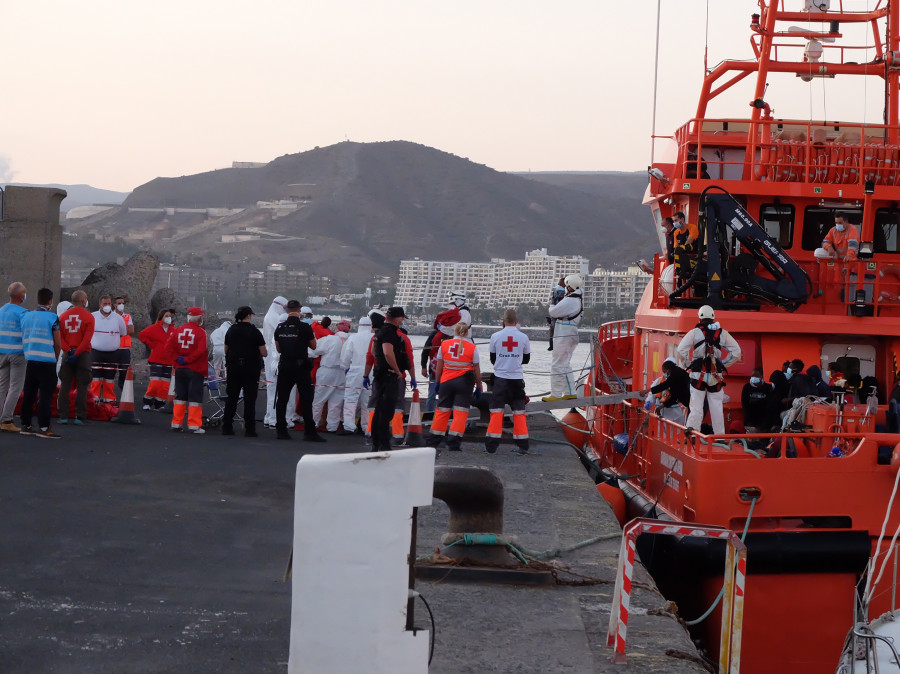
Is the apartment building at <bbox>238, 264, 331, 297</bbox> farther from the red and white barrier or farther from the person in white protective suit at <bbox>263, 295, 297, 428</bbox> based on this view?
the red and white barrier

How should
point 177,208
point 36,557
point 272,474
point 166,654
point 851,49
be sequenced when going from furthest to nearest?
1. point 177,208
2. point 851,49
3. point 272,474
4. point 36,557
5. point 166,654

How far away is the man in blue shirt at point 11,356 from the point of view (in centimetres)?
1310

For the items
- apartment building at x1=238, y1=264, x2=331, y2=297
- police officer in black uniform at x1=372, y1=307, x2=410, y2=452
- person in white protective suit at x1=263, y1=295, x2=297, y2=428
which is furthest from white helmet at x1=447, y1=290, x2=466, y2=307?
apartment building at x1=238, y1=264, x2=331, y2=297

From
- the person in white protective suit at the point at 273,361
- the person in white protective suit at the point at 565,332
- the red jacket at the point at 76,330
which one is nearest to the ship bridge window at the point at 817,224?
the person in white protective suit at the point at 565,332

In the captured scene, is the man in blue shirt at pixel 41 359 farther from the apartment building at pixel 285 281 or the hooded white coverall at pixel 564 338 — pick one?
the apartment building at pixel 285 281

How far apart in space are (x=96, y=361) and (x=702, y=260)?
9.53 meters

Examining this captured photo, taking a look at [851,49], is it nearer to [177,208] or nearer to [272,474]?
[272,474]

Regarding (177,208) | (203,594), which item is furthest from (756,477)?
(177,208)

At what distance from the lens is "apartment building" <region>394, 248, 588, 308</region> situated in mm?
91188

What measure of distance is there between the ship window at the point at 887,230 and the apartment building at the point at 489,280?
62.9m

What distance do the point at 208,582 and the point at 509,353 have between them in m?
7.41

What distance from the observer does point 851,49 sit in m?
16.0

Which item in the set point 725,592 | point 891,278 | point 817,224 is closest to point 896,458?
point 725,592

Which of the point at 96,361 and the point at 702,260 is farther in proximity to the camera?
the point at 96,361
